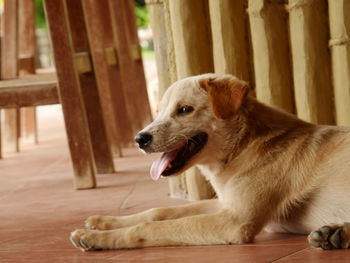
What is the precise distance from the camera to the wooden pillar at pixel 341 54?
325 cm

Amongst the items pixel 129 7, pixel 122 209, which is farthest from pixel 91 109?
pixel 129 7

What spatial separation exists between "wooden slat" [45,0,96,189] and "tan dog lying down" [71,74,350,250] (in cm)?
129

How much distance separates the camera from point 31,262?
2.62m

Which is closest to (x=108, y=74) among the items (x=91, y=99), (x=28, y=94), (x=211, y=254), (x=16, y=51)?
Answer: (x=16, y=51)

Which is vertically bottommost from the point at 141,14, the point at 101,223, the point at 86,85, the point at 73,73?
the point at 101,223

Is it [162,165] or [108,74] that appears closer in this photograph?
[162,165]

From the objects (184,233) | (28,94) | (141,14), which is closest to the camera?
(184,233)

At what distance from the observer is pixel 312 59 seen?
3.35m

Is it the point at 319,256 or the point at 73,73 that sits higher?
the point at 73,73

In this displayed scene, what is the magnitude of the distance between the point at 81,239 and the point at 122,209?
0.84 meters

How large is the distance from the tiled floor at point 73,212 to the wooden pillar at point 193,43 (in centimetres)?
20

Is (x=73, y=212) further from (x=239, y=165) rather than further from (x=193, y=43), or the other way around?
(x=239, y=165)

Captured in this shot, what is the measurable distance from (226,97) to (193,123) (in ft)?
0.52

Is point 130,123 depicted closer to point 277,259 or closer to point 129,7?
point 129,7
